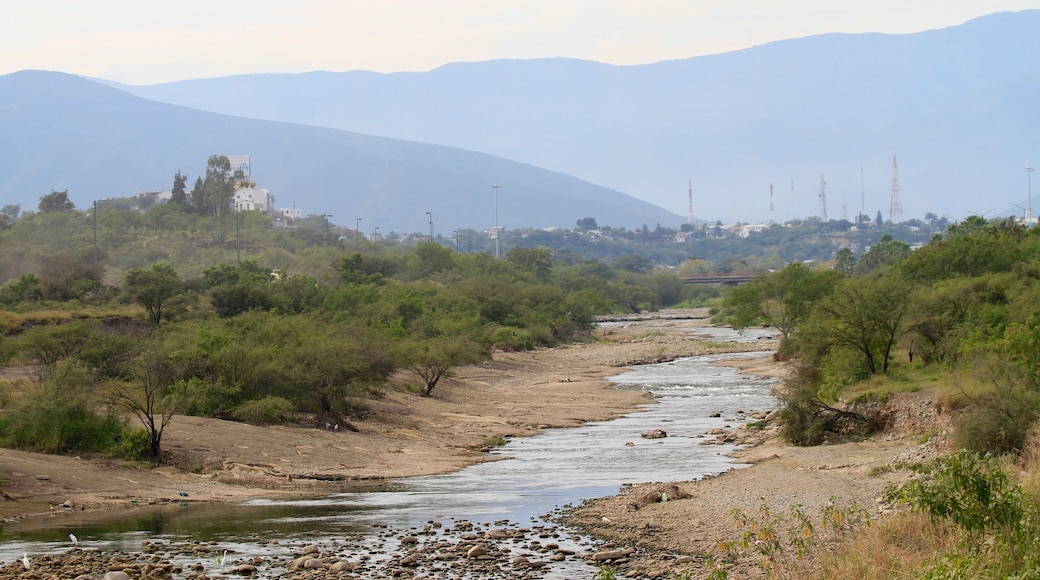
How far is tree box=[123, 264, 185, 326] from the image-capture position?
232ft

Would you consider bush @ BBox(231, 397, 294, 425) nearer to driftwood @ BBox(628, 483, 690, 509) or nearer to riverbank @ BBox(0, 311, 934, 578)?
riverbank @ BBox(0, 311, 934, 578)

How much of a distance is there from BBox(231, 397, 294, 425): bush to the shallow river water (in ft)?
25.2

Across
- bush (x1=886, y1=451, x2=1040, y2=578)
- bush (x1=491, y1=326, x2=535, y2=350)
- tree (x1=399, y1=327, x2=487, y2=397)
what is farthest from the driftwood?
bush (x1=491, y1=326, x2=535, y2=350)

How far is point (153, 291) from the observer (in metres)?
70.8

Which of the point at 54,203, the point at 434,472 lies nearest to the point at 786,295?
the point at 434,472

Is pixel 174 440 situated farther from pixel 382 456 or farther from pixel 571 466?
pixel 571 466

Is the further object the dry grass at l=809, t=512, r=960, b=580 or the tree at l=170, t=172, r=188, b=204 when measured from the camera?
the tree at l=170, t=172, r=188, b=204

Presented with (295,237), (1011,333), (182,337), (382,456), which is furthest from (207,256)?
(1011,333)

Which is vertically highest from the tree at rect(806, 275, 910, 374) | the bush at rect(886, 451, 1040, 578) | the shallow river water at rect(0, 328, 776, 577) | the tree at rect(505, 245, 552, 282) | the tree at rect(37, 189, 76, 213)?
the tree at rect(37, 189, 76, 213)

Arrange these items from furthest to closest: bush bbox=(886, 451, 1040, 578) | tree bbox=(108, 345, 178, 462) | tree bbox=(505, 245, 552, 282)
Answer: tree bbox=(505, 245, 552, 282) < tree bbox=(108, 345, 178, 462) < bush bbox=(886, 451, 1040, 578)

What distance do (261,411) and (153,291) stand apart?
110ft

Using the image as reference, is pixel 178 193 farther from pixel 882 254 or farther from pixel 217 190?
pixel 882 254

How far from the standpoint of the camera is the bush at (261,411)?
39.9 m

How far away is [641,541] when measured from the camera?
2272 centimetres
